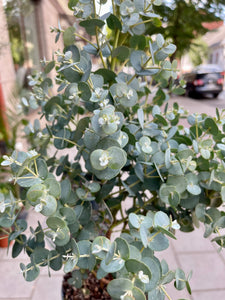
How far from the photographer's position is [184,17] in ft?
2.81

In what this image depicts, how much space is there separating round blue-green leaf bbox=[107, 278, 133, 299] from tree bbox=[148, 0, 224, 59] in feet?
2.07

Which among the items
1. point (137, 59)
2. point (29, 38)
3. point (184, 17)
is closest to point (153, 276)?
point (137, 59)

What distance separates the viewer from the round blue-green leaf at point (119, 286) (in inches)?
12.1

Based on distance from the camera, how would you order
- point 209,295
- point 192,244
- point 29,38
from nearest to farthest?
point 209,295
point 192,244
point 29,38

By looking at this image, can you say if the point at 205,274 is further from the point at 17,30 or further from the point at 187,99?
the point at 17,30

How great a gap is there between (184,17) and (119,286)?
0.82 m

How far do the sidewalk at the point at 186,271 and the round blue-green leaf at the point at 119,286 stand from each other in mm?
899

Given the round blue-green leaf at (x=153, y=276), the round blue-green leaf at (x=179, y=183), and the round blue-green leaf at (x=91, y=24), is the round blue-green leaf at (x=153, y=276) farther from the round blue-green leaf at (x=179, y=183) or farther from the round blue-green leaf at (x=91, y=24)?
the round blue-green leaf at (x=91, y=24)

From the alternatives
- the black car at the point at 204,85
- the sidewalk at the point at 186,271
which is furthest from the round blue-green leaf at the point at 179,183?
the sidewalk at the point at 186,271

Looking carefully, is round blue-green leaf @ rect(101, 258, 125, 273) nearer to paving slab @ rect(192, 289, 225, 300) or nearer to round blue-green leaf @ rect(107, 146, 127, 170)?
round blue-green leaf @ rect(107, 146, 127, 170)

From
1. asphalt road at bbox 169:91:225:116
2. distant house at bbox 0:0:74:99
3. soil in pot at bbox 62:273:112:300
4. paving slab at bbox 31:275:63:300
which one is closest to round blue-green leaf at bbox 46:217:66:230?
soil in pot at bbox 62:273:112:300

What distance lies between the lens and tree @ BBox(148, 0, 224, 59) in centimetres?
80

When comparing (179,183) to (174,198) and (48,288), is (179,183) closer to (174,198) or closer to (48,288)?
(174,198)

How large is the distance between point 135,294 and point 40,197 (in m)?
0.17
